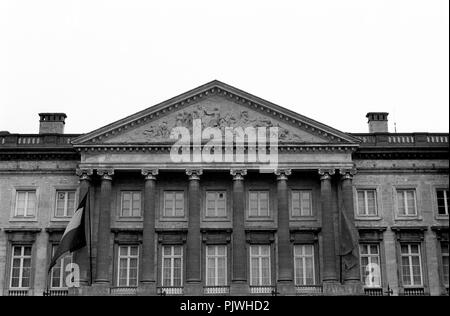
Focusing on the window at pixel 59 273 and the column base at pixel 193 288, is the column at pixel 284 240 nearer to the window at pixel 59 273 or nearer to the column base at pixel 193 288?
the column base at pixel 193 288

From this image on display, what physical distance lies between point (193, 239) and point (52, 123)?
13.5m

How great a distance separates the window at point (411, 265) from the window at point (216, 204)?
38.2ft

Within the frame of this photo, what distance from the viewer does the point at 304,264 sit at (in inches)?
1836

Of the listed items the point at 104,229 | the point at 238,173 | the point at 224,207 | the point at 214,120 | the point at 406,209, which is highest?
the point at 214,120

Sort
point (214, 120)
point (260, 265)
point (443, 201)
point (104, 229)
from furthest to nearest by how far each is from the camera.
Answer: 1. point (443, 201)
2. point (214, 120)
3. point (260, 265)
4. point (104, 229)

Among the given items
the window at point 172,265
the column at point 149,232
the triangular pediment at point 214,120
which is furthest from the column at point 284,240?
the column at point 149,232

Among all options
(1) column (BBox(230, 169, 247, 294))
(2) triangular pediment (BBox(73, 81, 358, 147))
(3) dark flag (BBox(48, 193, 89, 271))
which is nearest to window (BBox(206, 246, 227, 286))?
(1) column (BBox(230, 169, 247, 294))

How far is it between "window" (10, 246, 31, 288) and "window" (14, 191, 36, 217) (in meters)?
2.20

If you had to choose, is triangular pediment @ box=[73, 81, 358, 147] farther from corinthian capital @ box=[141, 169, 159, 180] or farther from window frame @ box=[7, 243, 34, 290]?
window frame @ box=[7, 243, 34, 290]

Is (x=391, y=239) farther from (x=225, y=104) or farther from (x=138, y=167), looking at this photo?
(x=138, y=167)

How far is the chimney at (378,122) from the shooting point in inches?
1997

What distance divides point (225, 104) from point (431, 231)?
609 inches

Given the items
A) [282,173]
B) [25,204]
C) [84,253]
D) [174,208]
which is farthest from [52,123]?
[282,173]

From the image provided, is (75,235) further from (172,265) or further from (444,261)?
(444,261)
